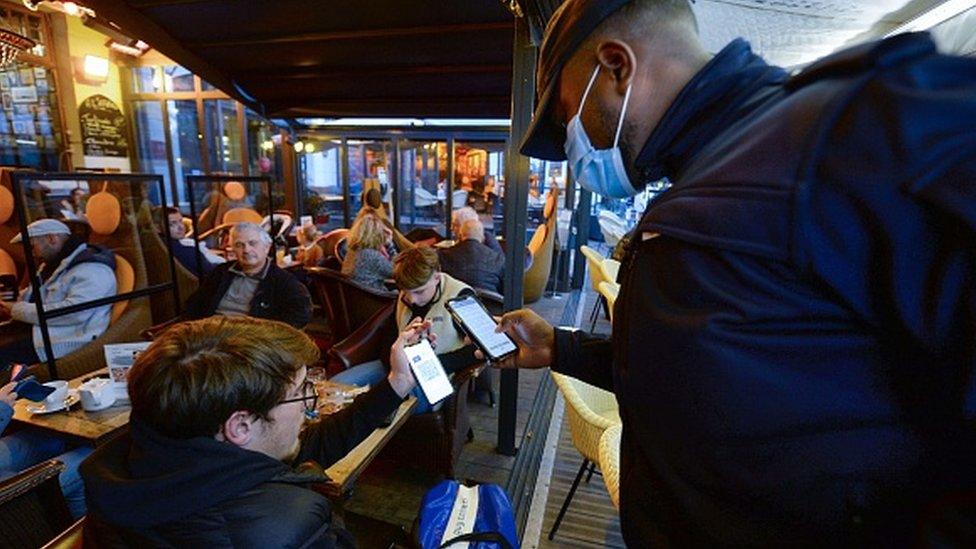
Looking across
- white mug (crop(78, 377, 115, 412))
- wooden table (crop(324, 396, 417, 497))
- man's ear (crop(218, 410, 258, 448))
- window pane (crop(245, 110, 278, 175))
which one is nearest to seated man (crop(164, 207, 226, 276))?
white mug (crop(78, 377, 115, 412))

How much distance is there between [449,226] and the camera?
28.7 feet

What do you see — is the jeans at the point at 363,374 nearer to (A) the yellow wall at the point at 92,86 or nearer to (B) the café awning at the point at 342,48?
(B) the café awning at the point at 342,48

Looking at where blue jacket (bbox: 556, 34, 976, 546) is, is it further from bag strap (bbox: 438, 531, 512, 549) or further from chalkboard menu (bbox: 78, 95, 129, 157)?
chalkboard menu (bbox: 78, 95, 129, 157)

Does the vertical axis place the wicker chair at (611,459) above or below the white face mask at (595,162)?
below

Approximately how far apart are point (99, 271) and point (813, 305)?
159 inches

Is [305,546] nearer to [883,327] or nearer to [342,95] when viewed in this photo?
[883,327]

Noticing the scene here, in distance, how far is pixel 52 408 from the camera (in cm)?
212

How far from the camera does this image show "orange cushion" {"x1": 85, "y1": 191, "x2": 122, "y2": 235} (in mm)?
3652

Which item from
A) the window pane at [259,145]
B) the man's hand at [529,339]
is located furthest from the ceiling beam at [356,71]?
the window pane at [259,145]

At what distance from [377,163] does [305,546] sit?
850 centimetres

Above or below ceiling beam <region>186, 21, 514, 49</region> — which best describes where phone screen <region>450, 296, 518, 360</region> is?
below

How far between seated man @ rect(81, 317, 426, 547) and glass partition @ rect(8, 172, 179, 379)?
2.34 meters

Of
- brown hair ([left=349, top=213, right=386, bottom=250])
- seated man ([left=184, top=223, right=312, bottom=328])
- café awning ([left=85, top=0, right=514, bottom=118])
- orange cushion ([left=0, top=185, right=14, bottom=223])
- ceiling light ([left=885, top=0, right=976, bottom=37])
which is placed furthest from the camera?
orange cushion ([left=0, top=185, right=14, bottom=223])

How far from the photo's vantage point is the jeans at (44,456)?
6.79 feet
